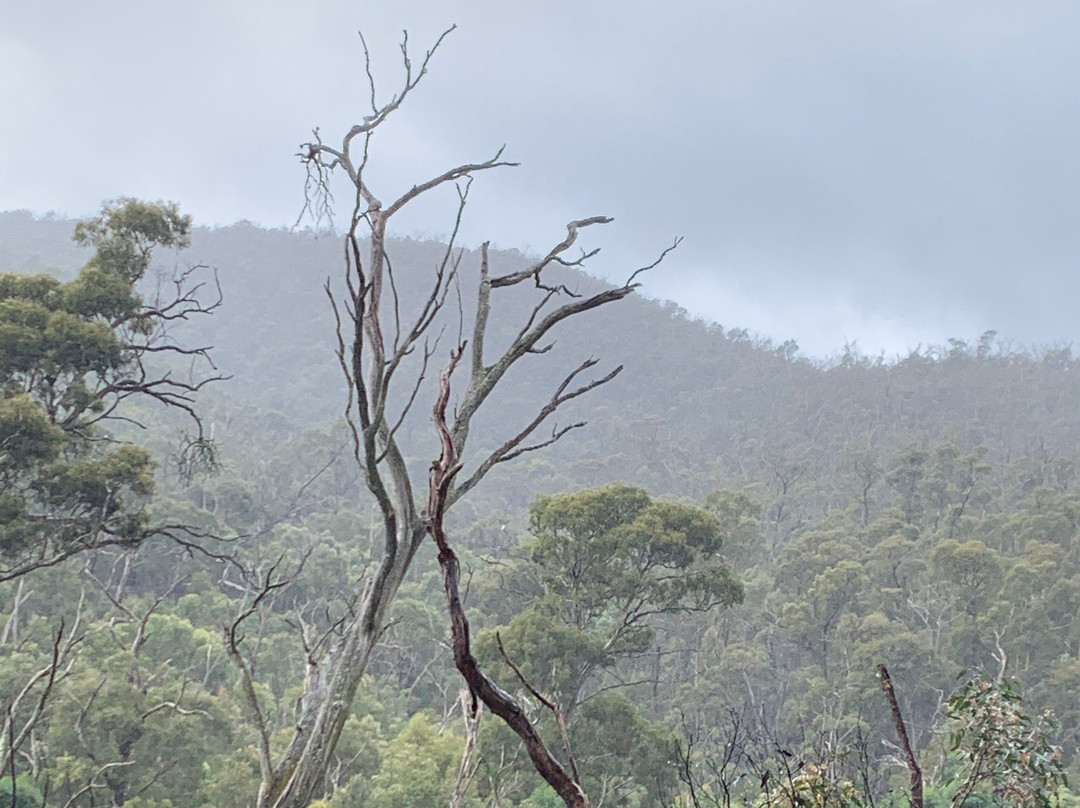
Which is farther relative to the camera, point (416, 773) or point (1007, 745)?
point (416, 773)

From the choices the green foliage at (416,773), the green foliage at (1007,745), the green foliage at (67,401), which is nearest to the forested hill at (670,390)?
the green foliage at (416,773)

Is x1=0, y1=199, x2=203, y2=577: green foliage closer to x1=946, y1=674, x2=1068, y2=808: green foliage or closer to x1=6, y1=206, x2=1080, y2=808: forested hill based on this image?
x1=6, y1=206, x2=1080, y2=808: forested hill

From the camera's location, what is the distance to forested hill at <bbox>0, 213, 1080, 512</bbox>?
46.6 m

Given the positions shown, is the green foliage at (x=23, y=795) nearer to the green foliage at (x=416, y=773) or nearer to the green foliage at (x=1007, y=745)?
the green foliage at (x=416, y=773)

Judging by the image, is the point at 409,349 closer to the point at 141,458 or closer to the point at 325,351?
the point at 141,458

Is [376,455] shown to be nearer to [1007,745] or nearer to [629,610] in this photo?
[1007,745]

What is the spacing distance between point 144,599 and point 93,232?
47.3ft

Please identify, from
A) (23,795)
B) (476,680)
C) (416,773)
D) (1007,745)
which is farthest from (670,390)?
(476,680)

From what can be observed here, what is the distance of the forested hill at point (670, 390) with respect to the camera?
46.6 m

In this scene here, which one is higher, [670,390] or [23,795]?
[670,390]

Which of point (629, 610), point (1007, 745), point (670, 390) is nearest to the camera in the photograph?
point (1007, 745)

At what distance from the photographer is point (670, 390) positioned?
2945 inches

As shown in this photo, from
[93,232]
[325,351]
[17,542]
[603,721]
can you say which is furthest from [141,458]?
[325,351]

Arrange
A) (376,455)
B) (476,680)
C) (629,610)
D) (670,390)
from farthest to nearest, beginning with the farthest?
(670,390), (629,610), (376,455), (476,680)
